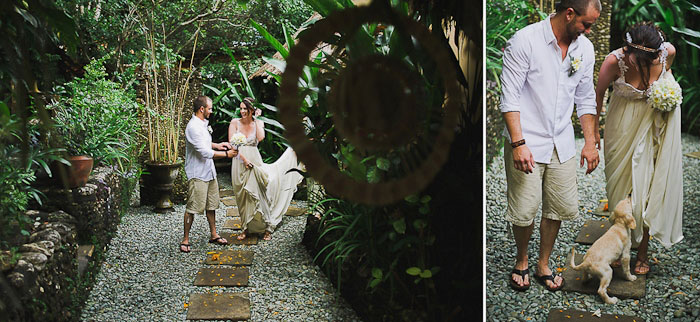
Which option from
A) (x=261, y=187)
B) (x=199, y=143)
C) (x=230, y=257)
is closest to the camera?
(x=230, y=257)

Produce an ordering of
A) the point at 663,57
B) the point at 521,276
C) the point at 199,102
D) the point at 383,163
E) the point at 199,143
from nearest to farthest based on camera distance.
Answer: the point at 663,57
the point at 383,163
the point at 521,276
the point at 199,102
the point at 199,143

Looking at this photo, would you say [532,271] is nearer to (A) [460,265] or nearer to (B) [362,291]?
(A) [460,265]

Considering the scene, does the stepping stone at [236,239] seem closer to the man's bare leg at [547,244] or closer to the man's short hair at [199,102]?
the man's short hair at [199,102]

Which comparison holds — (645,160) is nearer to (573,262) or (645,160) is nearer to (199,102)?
(573,262)

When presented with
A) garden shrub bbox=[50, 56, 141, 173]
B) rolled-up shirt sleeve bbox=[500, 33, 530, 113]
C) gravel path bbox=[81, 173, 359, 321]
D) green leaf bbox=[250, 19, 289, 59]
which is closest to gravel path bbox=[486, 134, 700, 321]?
rolled-up shirt sleeve bbox=[500, 33, 530, 113]

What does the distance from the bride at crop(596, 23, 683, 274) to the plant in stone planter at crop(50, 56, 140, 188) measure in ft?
3.72

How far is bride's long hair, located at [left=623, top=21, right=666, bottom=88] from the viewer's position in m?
1.21

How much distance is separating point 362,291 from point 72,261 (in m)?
0.80

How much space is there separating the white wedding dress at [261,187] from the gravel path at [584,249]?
1.69ft

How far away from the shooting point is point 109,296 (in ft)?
4.62

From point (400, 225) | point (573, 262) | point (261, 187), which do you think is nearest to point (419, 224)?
point (400, 225)

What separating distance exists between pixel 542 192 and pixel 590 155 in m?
0.14

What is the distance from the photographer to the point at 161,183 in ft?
5.40

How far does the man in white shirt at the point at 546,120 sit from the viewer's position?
1251 millimetres
